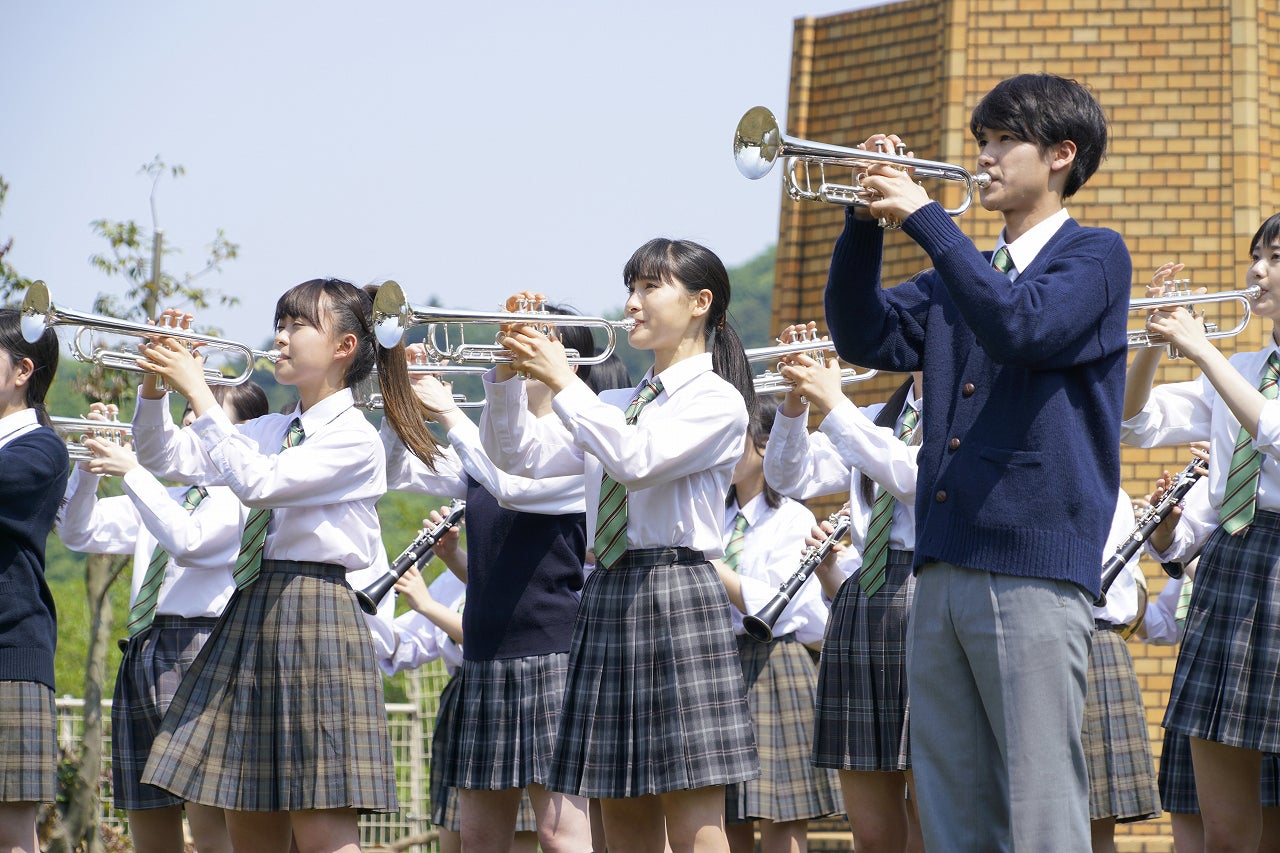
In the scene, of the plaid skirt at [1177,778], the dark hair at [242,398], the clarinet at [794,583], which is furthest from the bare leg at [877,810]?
the dark hair at [242,398]

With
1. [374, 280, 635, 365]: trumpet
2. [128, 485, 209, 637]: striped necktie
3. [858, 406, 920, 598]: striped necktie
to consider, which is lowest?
[128, 485, 209, 637]: striped necktie

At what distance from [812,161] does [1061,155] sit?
2.01 ft

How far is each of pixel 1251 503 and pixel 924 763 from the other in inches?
78.9

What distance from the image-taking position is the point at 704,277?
4906mm

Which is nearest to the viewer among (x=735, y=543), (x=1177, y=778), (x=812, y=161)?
(x=812, y=161)

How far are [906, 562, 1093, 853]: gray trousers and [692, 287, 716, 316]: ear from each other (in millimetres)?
1552

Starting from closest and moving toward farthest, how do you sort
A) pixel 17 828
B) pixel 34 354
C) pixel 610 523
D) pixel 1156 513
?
pixel 610 523 → pixel 17 828 → pixel 34 354 → pixel 1156 513

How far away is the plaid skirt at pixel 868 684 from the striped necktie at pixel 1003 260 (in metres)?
2.04

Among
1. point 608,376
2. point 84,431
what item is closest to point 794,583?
point 608,376

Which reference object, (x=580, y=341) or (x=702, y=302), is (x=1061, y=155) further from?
(x=580, y=341)

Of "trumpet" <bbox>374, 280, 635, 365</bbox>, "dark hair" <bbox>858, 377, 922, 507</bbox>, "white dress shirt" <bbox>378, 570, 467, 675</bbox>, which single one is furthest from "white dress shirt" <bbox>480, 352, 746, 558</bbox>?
"white dress shirt" <bbox>378, 570, 467, 675</bbox>

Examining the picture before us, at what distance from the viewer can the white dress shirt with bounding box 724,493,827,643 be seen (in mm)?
6430

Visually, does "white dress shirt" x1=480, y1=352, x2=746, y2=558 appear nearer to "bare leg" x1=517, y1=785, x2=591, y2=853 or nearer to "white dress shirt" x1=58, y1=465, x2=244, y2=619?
"bare leg" x1=517, y1=785, x2=591, y2=853

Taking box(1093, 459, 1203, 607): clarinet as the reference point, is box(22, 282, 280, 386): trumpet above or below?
above
